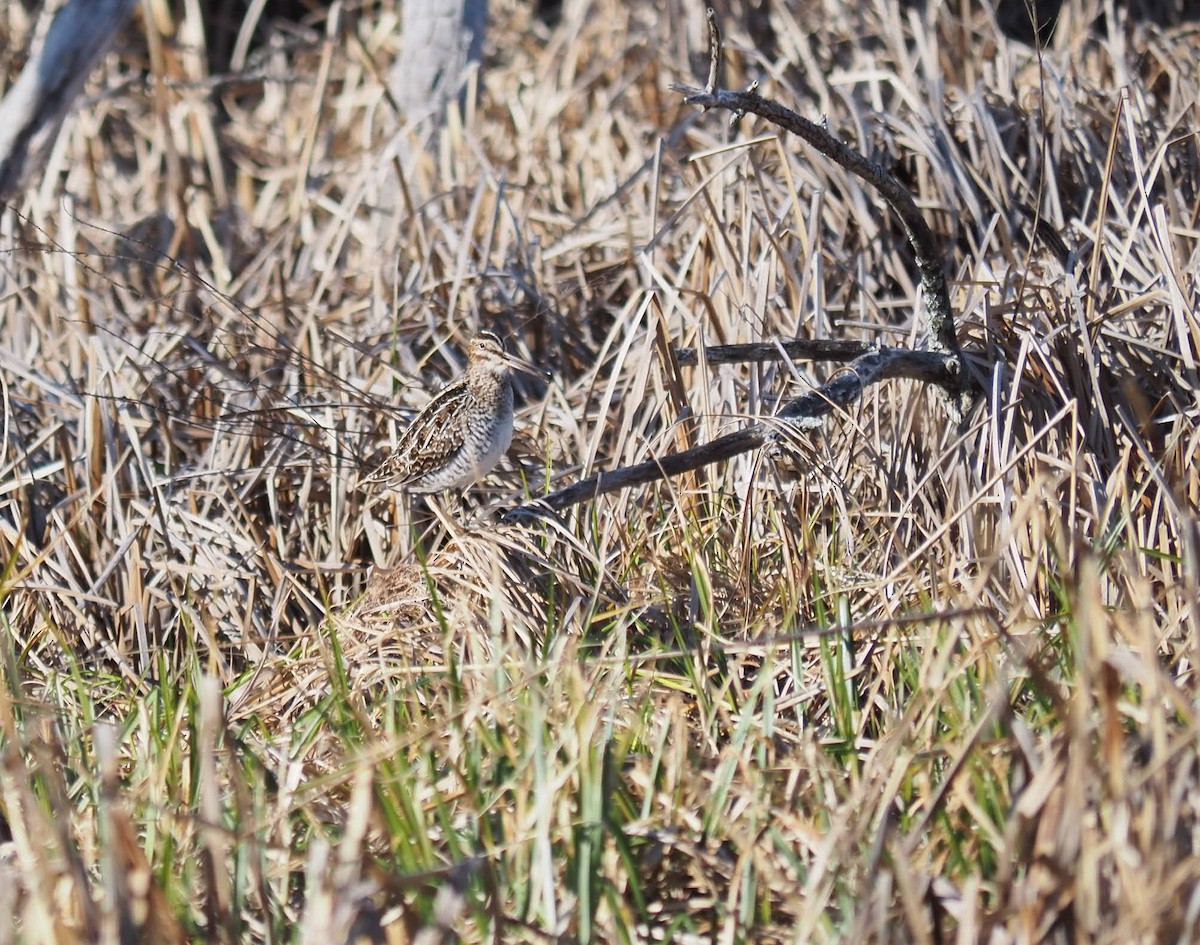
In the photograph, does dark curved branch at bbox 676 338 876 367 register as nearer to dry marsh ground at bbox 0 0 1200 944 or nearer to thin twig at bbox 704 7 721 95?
dry marsh ground at bbox 0 0 1200 944

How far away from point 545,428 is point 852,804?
251 centimetres

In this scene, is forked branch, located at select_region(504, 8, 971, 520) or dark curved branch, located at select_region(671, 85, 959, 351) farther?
forked branch, located at select_region(504, 8, 971, 520)

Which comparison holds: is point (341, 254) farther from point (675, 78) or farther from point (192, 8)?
point (192, 8)

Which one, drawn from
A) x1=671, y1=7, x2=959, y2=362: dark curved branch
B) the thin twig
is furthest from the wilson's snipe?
the thin twig

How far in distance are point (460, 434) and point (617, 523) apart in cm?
66

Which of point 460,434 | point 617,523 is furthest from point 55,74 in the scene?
point 617,523

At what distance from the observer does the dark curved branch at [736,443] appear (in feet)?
11.7

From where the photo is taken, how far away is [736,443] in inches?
143

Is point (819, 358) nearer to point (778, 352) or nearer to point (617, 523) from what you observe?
point (778, 352)

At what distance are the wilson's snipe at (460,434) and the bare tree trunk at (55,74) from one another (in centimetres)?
194

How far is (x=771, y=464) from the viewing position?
436cm

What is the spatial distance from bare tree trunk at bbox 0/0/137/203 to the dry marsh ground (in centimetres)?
70

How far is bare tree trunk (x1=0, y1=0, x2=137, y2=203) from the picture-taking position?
526cm

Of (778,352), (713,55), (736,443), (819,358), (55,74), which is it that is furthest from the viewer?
(55,74)
